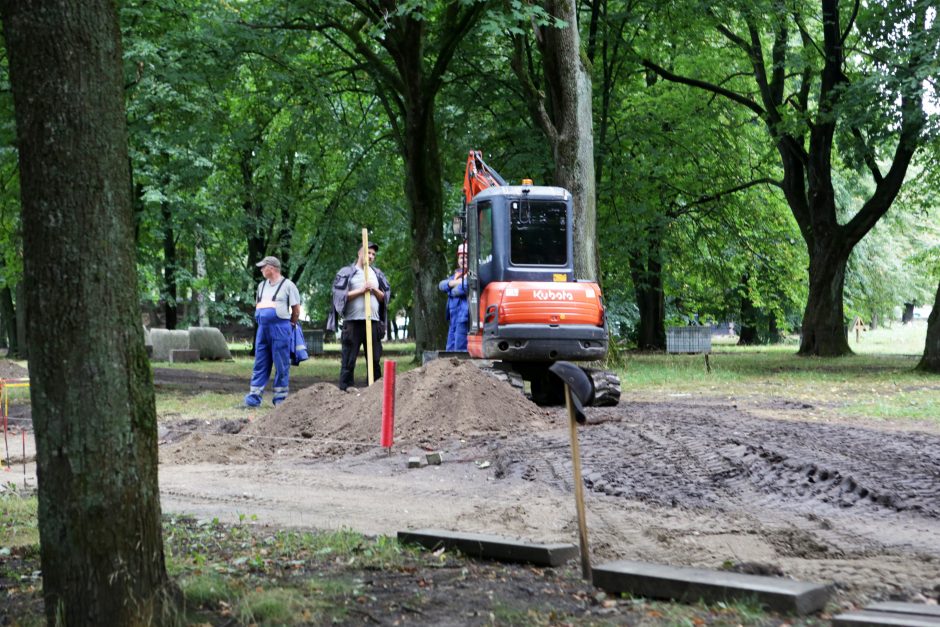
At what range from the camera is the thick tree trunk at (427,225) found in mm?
26094

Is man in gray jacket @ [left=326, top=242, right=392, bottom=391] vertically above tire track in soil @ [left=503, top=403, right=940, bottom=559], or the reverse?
man in gray jacket @ [left=326, top=242, right=392, bottom=391]

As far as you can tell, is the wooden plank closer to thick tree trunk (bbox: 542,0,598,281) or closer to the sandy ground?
the sandy ground

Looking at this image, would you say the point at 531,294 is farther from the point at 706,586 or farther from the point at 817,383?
the point at 706,586

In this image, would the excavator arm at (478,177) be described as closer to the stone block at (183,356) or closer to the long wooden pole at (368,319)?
the long wooden pole at (368,319)

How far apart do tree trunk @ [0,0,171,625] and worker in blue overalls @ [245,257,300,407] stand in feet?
36.5

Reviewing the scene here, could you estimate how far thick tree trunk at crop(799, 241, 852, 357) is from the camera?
3039 centimetres

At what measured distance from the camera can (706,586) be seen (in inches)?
200

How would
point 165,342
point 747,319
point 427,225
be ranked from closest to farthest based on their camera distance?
point 427,225 → point 165,342 → point 747,319

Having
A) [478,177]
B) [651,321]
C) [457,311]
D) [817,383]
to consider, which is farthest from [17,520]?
[651,321]

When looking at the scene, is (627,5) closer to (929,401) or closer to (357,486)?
(929,401)

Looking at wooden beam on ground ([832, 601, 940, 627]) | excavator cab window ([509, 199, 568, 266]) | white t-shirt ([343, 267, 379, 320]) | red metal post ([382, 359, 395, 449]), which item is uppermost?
excavator cab window ([509, 199, 568, 266])

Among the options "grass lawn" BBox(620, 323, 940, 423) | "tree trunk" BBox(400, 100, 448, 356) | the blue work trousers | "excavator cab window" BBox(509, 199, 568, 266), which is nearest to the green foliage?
the blue work trousers

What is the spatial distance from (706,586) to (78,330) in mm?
2904

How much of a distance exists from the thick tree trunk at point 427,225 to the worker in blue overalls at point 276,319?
34.5 ft
